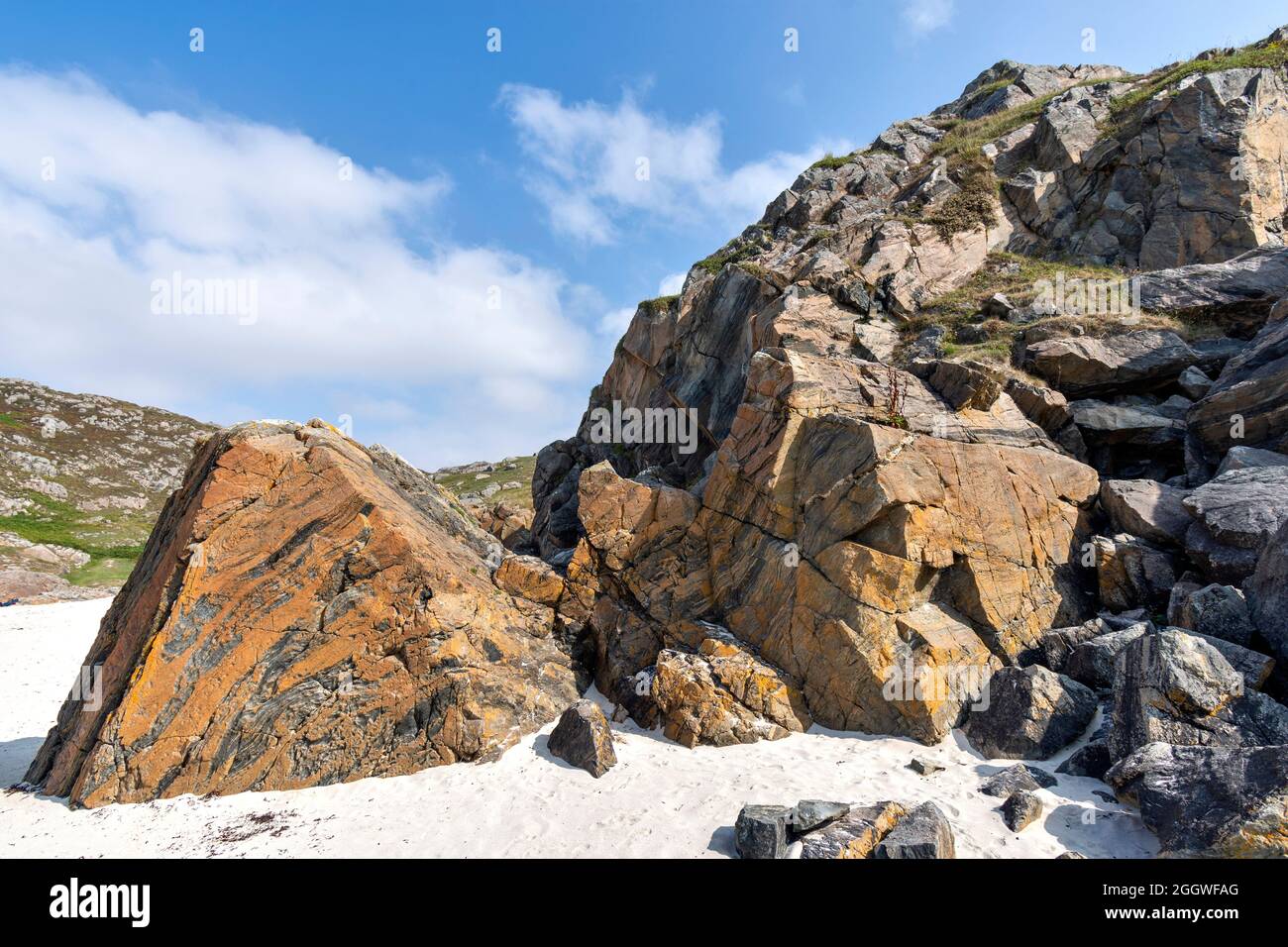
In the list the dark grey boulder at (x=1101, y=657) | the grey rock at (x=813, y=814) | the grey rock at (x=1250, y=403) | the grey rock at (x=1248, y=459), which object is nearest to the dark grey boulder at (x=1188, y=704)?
the dark grey boulder at (x=1101, y=657)

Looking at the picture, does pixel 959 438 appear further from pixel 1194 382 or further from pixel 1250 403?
pixel 1194 382

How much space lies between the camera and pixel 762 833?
9945mm

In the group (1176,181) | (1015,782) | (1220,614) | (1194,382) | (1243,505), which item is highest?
(1176,181)

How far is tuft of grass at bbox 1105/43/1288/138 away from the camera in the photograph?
32.3m

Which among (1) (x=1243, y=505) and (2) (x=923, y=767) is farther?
(1) (x=1243, y=505)

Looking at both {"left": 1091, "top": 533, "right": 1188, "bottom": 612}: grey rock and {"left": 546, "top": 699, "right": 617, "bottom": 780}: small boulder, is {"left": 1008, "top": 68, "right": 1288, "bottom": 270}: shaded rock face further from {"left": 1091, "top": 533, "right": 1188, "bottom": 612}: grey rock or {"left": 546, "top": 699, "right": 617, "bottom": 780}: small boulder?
{"left": 546, "top": 699, "right": 617, "bottom": 780}: small boulder

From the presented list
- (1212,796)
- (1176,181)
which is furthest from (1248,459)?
(1176,181)

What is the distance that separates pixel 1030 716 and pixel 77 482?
289ft

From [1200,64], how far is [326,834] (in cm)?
5612

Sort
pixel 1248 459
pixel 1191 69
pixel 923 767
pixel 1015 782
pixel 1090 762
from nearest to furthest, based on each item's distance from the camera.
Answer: pixel 1015 782 < pixel 1090 762 < pixel 923 767 < pixel 1248 459 < pixel 1191 69

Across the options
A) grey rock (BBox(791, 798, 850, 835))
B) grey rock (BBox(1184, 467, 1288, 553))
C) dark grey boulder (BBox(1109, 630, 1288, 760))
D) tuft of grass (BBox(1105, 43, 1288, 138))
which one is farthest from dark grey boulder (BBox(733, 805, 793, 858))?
tuft of grass (BBox(1105, 43, 1288, 138))
